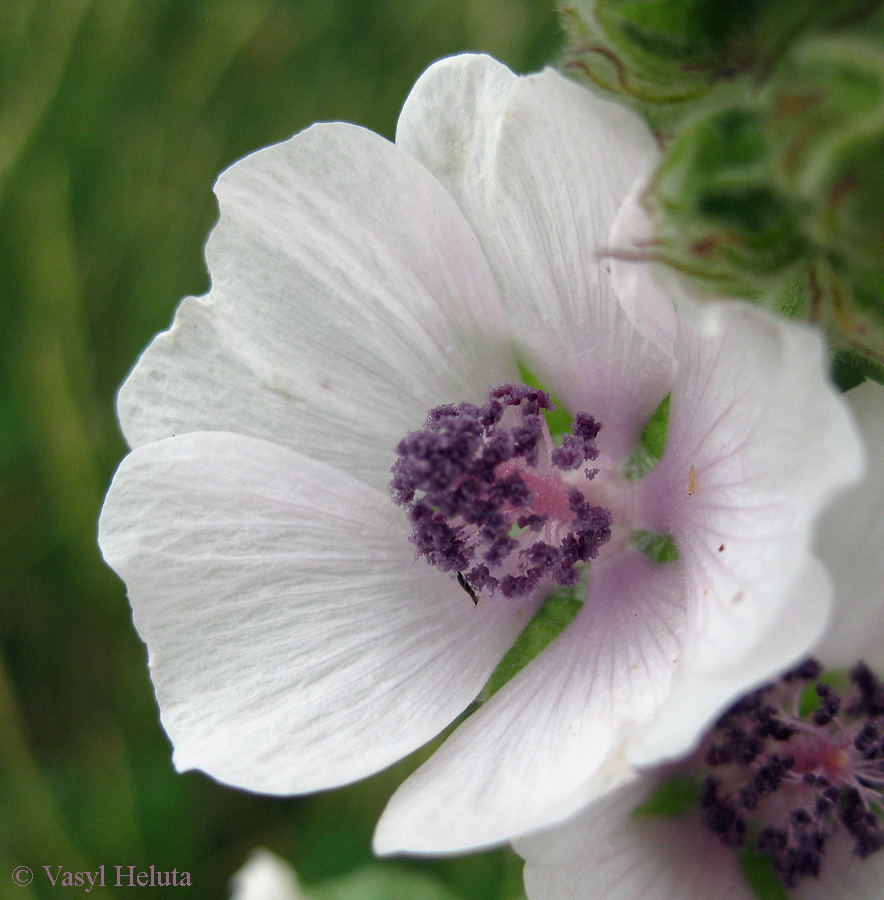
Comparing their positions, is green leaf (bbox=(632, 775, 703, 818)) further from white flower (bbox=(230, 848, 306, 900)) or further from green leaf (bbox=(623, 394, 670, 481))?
white flower (bbox=(230, 848, 306, 900))

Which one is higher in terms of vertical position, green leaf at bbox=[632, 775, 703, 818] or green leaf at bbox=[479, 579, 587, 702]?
green leaf at bbox=[479, 579, 587, 702]

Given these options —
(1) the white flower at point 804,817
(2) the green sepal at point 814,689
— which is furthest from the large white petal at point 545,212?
(2) the green sepal at point 814,689

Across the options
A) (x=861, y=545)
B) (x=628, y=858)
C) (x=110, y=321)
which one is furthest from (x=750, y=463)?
(x=110, y=321)

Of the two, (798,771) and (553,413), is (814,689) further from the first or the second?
(553,413)

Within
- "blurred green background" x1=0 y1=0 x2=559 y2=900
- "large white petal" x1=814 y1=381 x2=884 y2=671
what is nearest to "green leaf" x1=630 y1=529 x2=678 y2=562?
"large white petal" x1=814 y1=381 x2=884 y2=671

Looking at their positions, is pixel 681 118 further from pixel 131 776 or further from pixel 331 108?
pixel 131 776

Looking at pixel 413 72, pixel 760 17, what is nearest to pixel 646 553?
pixel 760 17
